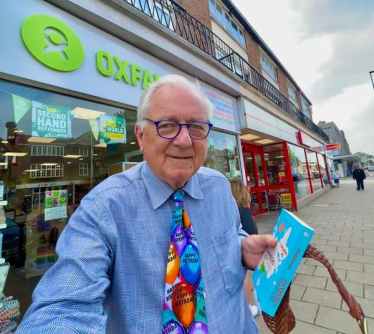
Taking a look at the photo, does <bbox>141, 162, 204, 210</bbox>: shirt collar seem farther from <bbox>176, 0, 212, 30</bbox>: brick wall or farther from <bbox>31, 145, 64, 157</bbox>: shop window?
<bbox>176, 0, 212, 30</bbox>: brick wall

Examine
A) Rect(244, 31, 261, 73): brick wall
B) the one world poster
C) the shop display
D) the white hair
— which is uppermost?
Rect(244, 31, 261, 73): brick wall

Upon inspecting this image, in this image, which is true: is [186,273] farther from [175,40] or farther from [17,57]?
[175,40]

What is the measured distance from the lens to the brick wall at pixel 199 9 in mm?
6157

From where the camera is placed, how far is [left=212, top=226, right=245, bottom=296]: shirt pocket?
108 cm

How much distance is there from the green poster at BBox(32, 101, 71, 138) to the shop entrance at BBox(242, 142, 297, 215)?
680 cm

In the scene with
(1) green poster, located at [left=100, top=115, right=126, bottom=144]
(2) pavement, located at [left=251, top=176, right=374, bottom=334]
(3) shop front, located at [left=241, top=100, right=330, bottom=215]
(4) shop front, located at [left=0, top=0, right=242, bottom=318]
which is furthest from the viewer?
(3) shop front, located at [left=241, top=100, right=330, bottom=215]

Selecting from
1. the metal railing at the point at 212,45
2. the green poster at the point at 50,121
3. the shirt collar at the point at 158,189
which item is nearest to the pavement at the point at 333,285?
the shirt collar at the point at 158,189

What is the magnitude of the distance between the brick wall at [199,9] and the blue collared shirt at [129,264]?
707cm

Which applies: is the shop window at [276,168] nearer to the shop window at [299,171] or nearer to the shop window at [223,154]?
the shop window at [299,171]

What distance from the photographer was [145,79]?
3.67 metres

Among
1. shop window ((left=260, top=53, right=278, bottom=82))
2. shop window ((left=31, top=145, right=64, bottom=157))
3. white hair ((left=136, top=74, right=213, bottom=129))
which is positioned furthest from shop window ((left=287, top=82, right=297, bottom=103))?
white hair ((left=136, top=74, right=213, bottom=129))

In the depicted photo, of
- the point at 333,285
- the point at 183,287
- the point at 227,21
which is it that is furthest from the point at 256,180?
the point at 183,287

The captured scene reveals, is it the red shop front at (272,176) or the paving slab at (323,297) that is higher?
the red shop front at (272,176)

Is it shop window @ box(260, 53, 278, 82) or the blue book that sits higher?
shop window @ box(260, 53, 278, 82)
